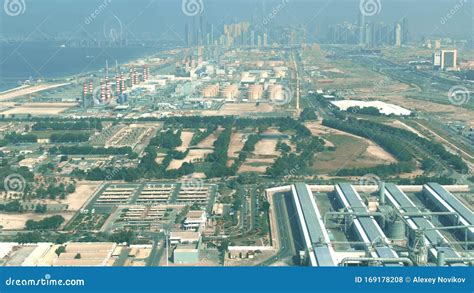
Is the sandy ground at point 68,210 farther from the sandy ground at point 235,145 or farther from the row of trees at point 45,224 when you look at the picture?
the sandy ground at point 235,145

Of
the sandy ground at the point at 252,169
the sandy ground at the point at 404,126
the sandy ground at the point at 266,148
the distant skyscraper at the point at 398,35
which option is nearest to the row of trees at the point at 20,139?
the sandy ground at the point at 266,148

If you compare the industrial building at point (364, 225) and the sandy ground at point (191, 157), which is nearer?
the industrial building at point (364, 225)

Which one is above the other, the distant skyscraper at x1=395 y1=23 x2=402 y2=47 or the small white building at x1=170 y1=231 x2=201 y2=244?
the distant skyscraper at x1=395 y1=23 x2=402 y2=47

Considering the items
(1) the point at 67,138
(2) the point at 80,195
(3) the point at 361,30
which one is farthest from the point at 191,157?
(3) the point at 361,30

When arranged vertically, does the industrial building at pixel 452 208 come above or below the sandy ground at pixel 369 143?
below

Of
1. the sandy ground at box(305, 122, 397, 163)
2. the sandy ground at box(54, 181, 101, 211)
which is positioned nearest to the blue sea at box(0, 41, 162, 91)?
the sandy ground at box(305, 122, 397, 163)

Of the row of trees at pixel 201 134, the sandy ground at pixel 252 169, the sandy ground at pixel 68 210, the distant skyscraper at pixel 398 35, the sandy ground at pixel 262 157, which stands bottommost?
the sandy ground at pixel 68 210

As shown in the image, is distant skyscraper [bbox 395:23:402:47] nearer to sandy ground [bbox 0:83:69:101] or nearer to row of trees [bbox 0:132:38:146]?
sandy ground [bbox 0:83:69:101]
